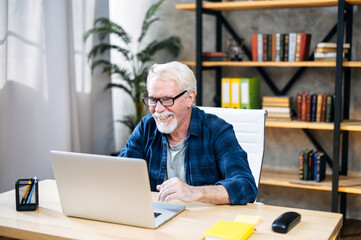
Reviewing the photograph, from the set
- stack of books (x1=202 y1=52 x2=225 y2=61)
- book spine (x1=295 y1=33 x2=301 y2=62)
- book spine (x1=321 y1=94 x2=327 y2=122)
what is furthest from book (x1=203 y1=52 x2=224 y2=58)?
book spine (x1=321 y1=94 x2=327 y2=122)

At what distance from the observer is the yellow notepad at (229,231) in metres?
1.36

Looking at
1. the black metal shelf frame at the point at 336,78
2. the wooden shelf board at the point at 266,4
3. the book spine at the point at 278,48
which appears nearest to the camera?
the black metal shelf frame at the point at 336,78

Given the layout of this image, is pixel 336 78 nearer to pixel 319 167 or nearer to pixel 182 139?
pixel 319 167

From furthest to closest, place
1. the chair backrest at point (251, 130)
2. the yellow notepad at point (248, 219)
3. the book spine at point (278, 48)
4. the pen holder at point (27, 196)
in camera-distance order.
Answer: the book spine at point (278, 48) → the chair backrest at point (251, 130) → the pen holder at point (27, 196) → the yellow notepad at point (248, 219)

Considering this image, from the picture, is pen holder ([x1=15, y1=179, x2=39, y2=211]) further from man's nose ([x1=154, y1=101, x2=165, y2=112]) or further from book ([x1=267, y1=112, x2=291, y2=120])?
book ([x1=267, y1=112, x2=291, y2=120])

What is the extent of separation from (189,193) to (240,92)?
1.94 metres

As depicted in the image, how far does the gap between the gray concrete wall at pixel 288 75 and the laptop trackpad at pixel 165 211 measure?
2.20 m

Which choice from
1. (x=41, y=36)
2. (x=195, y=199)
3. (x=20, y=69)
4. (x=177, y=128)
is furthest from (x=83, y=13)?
(x=195, y=199)

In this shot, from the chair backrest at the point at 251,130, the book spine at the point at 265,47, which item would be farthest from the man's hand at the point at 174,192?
the book spine at the point at 265,47

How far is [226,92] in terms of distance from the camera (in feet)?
11.6

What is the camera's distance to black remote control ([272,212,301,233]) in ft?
4.70

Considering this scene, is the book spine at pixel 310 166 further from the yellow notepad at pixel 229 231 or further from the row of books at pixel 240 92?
the yellow notepad at pixel 229 231

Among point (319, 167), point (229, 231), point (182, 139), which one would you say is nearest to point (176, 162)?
point (182, 139)

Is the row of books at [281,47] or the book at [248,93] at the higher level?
the row of books at [281,47]
